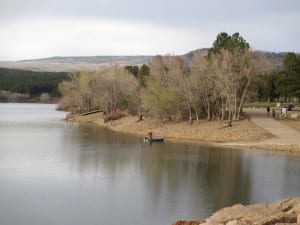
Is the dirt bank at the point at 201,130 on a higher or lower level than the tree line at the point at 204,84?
lower

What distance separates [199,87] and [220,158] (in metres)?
17.8

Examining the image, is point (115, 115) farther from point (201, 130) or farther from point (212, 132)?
point (212, 132)

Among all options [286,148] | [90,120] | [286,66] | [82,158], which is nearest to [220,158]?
[286,148]

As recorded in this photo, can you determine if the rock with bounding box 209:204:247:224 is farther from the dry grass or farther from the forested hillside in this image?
the forested hillside

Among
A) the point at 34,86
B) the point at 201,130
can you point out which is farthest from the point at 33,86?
the point at 201,130

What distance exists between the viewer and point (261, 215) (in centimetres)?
1516

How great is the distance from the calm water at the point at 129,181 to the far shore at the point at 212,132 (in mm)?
2981

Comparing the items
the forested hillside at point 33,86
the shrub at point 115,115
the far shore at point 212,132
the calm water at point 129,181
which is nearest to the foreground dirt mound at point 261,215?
the calm water at point 129,181

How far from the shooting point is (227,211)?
17125 mm

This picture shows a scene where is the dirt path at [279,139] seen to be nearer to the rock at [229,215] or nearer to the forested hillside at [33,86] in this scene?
the rock at [229,215]

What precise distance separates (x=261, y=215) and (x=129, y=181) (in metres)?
14.8

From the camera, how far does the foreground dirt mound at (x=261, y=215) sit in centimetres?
1406

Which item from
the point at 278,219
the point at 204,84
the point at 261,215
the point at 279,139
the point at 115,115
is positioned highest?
the point at 204,84

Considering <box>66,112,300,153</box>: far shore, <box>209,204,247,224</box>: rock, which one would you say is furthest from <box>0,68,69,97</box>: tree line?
<box>209,204,247,224</box>: rock
